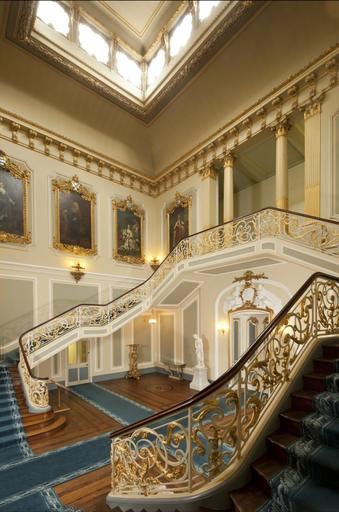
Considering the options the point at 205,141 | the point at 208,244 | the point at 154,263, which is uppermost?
the point at 205,141

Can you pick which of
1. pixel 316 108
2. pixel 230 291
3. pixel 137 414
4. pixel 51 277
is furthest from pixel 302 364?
pixel 51 277

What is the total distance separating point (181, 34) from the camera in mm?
1185

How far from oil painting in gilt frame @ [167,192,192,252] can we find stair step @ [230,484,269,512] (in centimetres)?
870

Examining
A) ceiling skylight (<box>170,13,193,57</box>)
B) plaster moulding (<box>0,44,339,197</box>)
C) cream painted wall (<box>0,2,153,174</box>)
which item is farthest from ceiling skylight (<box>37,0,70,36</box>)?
plaster moulding (<box>0,44,339,197</box>)

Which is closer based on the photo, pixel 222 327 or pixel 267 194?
pixel 222 327

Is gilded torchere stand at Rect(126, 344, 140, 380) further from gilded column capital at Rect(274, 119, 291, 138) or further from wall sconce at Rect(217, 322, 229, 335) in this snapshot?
gilded column capital at Rect(274, 119, 291, 138)

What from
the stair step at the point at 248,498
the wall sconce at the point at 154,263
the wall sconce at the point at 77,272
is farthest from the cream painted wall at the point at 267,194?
the stair step at the point at 248,498

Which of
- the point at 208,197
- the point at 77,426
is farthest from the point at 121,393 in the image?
the point at 208,197

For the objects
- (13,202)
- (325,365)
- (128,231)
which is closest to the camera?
(325,365)

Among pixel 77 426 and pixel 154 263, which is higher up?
pixel 154 263

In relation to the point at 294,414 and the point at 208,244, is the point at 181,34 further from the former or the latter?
the point at 208,244

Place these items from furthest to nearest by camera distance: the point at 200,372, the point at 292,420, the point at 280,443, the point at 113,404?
the point at 200,372 → the point at 113,404 → the point at 292,420 → the point at 280,443

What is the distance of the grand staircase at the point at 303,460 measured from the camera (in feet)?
6.45

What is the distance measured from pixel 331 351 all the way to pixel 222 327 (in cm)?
539
